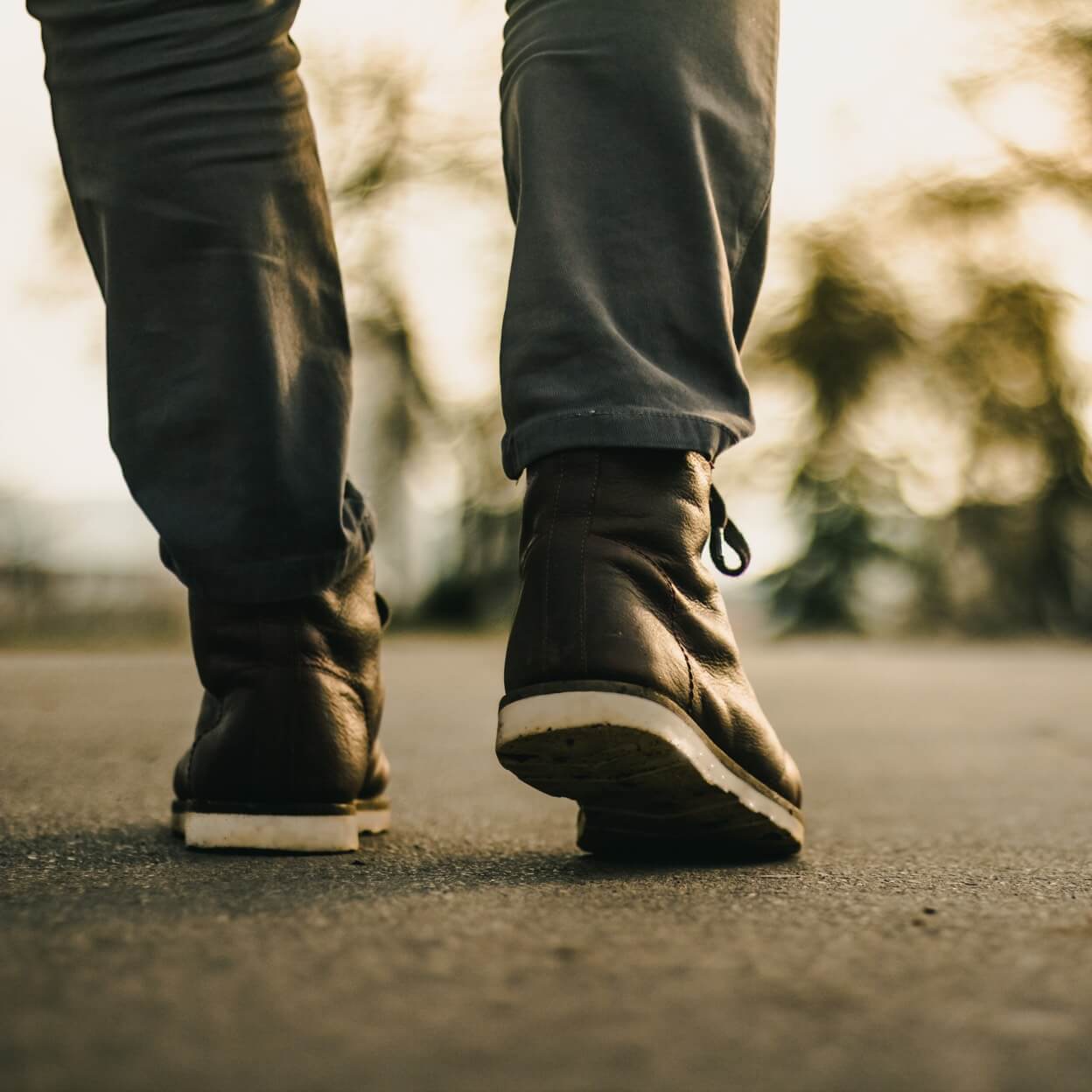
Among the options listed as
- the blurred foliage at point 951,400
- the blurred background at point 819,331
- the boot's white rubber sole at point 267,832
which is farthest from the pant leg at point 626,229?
the blurred foliage at point 951,400

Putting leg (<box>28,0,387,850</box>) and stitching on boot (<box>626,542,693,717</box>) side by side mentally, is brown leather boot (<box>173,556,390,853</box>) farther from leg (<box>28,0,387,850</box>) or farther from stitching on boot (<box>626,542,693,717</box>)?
stitching on boot (<box>626,542,693,717</box>)

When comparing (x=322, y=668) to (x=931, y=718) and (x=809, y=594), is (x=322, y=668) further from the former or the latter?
(x=809, y=594)

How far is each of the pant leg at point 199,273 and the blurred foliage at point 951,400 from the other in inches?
571

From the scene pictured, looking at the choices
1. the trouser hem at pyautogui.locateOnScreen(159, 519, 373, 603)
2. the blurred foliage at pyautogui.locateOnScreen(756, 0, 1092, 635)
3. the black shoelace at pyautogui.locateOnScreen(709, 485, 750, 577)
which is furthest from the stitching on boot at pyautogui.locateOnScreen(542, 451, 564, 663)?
the blurred foliage at pyautogui.locateOnScreen(756, 0, 1092, 635)

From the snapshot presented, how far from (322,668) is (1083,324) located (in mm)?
16620

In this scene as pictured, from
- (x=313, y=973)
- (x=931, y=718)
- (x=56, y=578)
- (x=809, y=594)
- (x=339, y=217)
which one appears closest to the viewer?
(x=313, y=973)

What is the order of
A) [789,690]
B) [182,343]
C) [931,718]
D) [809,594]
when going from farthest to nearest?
[809,594] → [789,690] → [931,718] → [182,343]

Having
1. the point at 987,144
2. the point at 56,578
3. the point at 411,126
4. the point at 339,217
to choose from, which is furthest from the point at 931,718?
the point at 987,144

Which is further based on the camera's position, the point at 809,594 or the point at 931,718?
the point at 809,594

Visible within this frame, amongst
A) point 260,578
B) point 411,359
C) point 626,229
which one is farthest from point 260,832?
point 411,359

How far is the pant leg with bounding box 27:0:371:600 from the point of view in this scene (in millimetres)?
1220

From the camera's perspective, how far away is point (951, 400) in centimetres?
1741

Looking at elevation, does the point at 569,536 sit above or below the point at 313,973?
above

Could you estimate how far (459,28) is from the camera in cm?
1389
